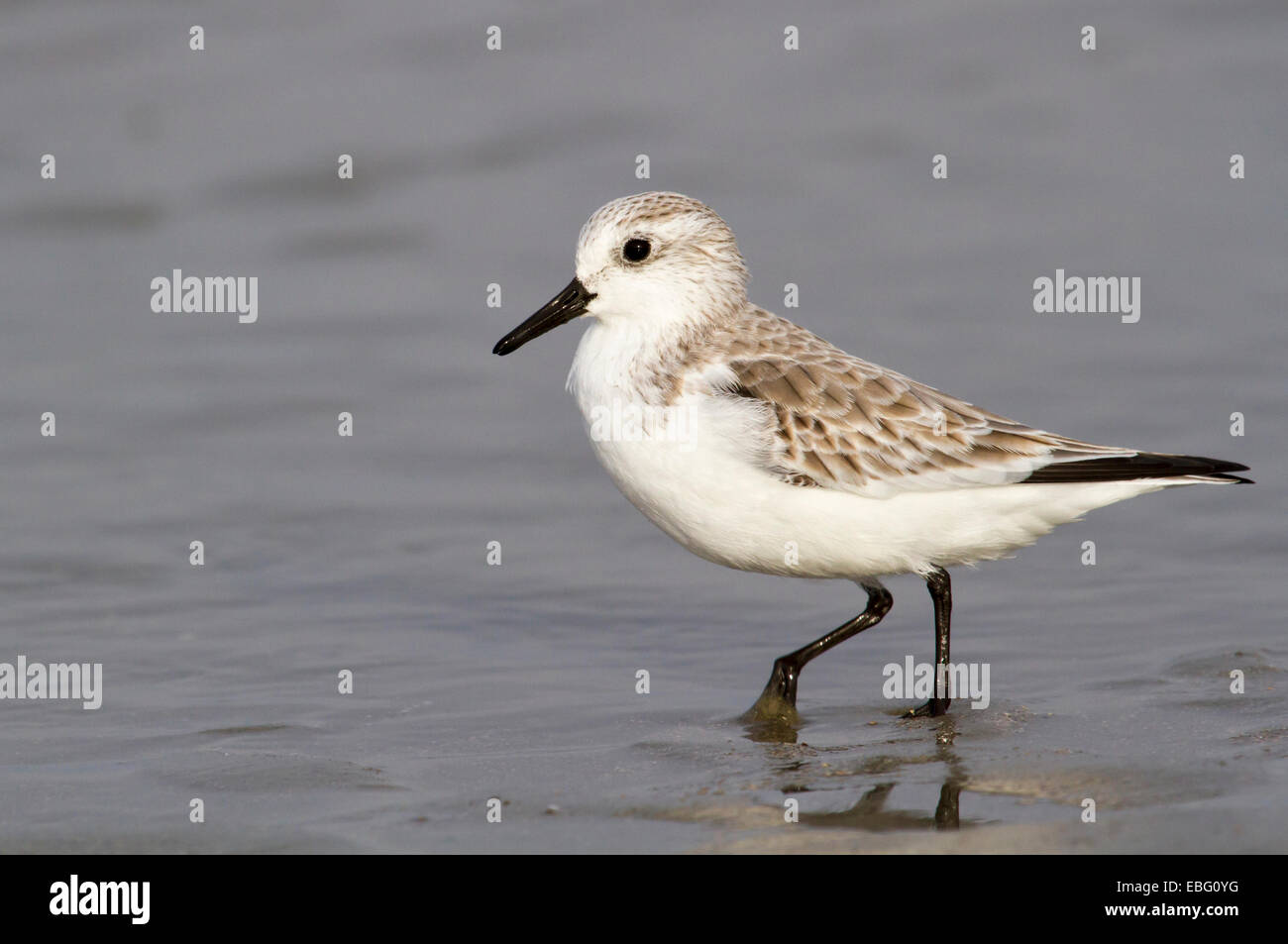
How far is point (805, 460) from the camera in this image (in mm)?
7730

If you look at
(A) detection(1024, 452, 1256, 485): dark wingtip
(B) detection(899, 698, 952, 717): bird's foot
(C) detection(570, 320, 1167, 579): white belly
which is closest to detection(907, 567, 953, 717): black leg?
(B) detection(899, 698, 952, 717): bird's foot

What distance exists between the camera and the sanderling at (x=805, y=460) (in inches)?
303

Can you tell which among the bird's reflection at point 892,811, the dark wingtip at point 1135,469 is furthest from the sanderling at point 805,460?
the bird's reflection at point 892,811

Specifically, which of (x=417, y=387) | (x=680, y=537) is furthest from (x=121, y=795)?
(x=417, y=387)

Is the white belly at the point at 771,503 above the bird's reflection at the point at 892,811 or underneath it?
above

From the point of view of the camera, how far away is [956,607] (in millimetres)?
9883

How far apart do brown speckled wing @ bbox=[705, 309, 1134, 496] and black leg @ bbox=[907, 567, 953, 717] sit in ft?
1.85

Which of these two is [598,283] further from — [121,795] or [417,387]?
[417,387]

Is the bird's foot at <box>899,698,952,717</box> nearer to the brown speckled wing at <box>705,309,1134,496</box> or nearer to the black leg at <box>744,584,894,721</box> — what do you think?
the black leg at <box>744,584,894,721</box>

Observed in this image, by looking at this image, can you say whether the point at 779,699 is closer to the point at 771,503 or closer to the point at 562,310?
the point at 771,503

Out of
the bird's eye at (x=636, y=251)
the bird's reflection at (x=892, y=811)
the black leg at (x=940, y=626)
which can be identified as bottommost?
the bird's reflection at (x=892, y=811)

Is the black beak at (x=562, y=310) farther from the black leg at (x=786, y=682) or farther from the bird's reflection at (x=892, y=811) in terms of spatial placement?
the bird's reflection at (x=892, y=811)

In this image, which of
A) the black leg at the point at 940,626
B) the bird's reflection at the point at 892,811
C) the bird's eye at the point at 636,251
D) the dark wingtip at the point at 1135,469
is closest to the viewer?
the bird's reflection at the point at 892,811

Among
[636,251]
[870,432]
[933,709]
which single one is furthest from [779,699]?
[636,251]
